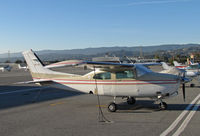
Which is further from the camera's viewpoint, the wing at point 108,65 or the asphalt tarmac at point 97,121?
the wing at point 108,65

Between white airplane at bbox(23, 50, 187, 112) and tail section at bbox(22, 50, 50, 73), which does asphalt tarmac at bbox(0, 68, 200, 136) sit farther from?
tail section at bbox(22, 50, 50, 73)

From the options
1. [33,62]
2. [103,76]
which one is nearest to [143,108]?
[103,76]

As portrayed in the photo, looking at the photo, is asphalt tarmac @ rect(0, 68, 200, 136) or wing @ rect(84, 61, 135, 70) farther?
wing @ rect(84, 61, 135, 70)

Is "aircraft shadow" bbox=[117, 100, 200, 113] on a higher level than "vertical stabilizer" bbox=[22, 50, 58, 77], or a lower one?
lower

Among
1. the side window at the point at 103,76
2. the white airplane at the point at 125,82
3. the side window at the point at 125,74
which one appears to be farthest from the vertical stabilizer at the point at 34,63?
the side window at the point at 125,74

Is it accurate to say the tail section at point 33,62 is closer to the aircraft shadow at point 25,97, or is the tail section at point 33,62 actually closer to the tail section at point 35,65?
the tail section at point 35,65

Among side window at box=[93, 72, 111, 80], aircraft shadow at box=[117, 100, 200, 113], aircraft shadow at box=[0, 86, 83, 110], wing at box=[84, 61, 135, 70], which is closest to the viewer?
wing at box=[84, 61, 135, 70]

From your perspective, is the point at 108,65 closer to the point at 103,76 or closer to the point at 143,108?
the point at 103,76

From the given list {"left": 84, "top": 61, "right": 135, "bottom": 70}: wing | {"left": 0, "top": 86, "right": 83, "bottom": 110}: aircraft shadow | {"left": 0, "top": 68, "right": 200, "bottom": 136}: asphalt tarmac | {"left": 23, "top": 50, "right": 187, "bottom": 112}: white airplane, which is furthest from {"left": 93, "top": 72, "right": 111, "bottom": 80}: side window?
{"left": 0, "top": 86, "right": 83, "bottom": 110}: aircraft shadow

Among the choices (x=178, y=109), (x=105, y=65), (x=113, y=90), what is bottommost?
(x=178, y=109)

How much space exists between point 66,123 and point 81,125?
602mm

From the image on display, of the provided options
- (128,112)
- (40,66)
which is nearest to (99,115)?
(128,112)

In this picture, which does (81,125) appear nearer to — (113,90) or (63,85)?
(113,90)

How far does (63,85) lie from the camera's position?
10719mm
